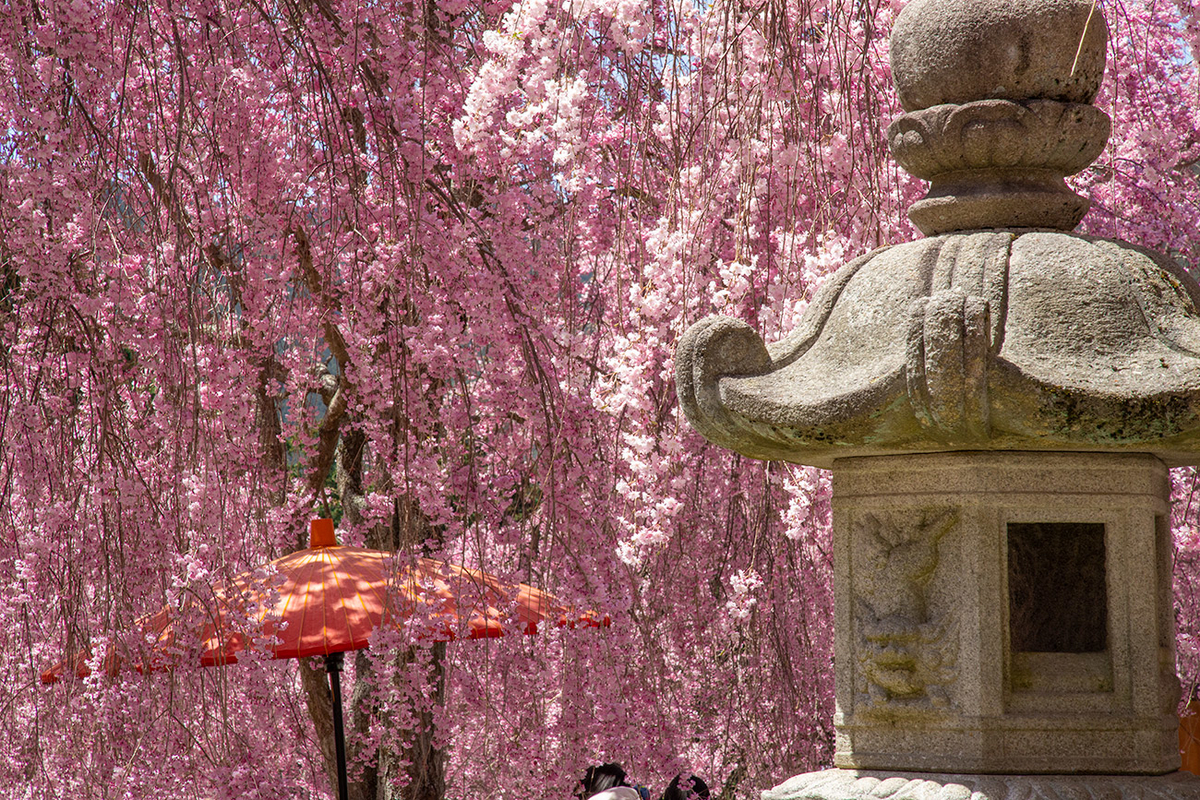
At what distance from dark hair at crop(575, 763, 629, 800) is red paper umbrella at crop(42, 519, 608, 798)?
0.83m

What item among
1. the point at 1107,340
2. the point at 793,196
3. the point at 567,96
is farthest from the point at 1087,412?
the point at 567,96

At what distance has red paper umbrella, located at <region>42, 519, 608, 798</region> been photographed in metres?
3.75

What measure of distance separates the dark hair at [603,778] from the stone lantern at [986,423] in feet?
9.40

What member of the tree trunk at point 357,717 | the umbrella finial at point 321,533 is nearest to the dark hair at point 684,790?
the tree trunk at point 357,717

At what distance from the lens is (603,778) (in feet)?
17.1

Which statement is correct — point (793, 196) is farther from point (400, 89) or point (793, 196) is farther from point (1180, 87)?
point (1180, 87)

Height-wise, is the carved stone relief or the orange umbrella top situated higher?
the carved stone relief

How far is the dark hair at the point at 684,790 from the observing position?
4.82m

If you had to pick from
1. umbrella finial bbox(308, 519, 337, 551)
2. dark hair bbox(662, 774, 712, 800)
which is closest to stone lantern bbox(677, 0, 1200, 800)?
dark hair bbox(662, 774, 712, 800)

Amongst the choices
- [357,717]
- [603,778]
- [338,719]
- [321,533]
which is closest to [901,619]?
[603,778]

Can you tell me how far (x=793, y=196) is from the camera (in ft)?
10.4

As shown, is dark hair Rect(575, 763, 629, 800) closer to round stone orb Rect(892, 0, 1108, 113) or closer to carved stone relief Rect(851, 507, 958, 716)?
carved stone relief Rect(851, 507, 958, 716)

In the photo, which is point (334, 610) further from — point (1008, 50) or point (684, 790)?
point (1008, 50)

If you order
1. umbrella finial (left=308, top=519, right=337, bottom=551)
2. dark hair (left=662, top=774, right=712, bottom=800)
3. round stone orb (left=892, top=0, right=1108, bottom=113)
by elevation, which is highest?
round stone orb (left=892, top=0, right=1108, bottom=113)
